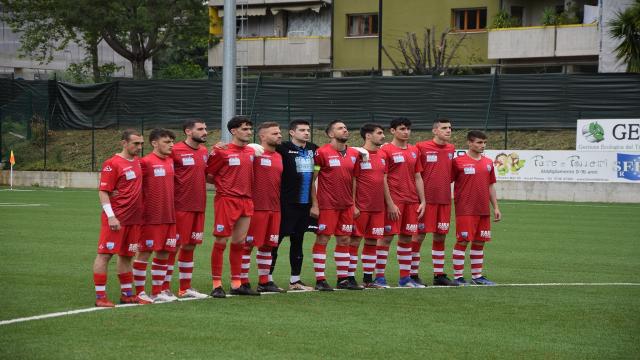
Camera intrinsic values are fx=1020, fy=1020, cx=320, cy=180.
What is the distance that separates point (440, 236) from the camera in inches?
591

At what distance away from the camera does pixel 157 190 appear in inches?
494

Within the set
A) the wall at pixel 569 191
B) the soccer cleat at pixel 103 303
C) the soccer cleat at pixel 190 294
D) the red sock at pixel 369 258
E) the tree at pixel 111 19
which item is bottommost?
the wall at pixel 569 191

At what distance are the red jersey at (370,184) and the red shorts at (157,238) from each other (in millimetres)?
3035

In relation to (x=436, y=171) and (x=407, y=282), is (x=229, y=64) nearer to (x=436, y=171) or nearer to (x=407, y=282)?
(x=436, y=171)

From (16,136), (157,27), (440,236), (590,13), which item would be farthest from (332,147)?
(157,27)

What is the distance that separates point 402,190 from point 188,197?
11.1ft

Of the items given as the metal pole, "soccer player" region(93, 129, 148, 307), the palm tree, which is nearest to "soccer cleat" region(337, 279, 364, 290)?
"soccer player" region(93, 129, 148, 307)

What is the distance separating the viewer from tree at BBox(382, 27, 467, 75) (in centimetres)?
4944

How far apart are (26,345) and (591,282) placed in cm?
869

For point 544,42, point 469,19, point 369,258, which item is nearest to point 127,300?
point 369,258

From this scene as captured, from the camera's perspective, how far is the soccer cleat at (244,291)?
43.2 feet

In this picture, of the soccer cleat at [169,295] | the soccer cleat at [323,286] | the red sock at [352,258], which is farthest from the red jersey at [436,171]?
the soccer cleat at [169,295]

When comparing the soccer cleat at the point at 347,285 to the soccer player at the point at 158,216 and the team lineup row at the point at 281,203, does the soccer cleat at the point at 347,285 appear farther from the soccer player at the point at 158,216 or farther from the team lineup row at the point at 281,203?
the soccer player at the point at 158,216

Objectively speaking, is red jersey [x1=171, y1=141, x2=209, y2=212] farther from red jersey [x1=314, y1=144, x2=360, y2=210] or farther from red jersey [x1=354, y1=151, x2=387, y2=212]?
red jersey [x1=354, y1=151, x2=387, y2=212]
